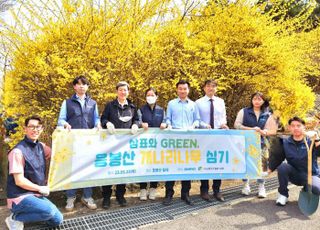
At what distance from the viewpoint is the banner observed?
12.4 feet

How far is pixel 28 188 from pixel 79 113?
1209 millimetres

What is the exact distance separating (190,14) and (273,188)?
404 cm

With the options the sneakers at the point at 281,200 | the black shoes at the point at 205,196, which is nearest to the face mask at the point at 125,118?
the black shoes at the point at 205,196

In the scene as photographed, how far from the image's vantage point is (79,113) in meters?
4.04

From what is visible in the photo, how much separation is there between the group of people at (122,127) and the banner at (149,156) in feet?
0.47

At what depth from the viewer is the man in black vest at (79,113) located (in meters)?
3.99

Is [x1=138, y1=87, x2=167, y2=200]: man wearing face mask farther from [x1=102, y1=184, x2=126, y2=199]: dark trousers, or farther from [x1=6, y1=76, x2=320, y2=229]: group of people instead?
[x1=102, y1=184, x2=126, y2=199]: dark trousers

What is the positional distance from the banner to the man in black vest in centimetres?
24

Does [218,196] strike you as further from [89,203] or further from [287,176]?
[89,203]

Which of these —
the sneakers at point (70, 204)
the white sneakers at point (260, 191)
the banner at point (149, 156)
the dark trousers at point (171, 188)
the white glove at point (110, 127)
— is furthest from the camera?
the white sneakers at point (260, 191)

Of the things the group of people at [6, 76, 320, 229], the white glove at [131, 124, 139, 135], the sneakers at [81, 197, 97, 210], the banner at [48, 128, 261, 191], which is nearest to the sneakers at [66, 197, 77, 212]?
the group of people at [6, 76, 320, 229]

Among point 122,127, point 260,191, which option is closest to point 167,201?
point 122,127

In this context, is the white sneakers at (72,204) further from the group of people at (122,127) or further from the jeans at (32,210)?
the jeans at (32,210)

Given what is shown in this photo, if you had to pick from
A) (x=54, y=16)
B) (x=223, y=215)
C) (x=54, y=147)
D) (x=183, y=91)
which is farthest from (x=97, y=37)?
(x=223, y=215)
